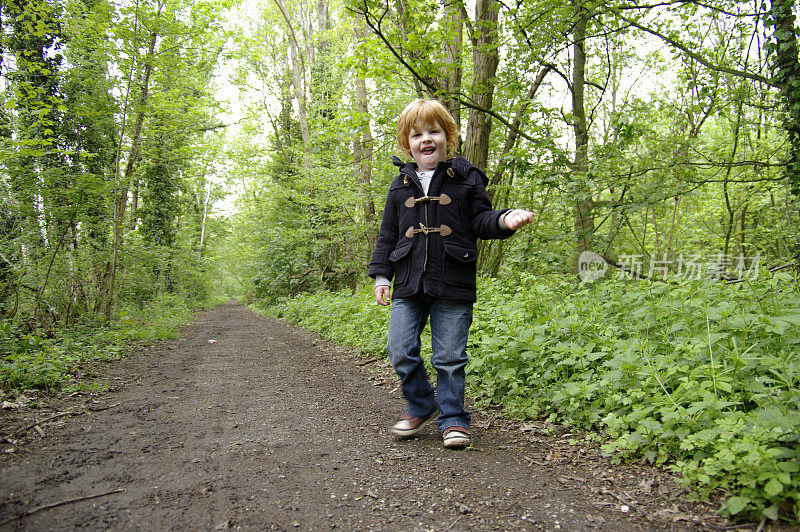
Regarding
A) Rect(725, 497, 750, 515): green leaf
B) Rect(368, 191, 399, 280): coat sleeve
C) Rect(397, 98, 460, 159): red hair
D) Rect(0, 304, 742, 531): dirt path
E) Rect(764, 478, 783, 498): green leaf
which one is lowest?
Rect(0, 304, 742, 531): dirt path

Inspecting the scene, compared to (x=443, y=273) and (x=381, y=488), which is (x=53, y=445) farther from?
(x=443, y=273)

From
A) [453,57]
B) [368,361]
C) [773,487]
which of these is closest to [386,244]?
[773,487]

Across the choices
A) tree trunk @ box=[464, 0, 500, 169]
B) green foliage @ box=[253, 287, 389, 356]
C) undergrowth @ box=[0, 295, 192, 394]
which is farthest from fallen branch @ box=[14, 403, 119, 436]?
tree trunk @ box=[464, 0, 500, 169]

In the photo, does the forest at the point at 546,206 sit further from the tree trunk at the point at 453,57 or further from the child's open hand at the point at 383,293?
the child's open hand at the point at 383,293

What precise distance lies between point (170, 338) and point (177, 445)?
654 centimetres

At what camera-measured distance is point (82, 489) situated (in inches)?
76.0

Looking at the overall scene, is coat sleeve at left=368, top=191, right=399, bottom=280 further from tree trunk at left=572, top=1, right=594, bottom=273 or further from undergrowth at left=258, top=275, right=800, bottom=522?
tree trunk at left=572, top=1, right=594, bottom=273

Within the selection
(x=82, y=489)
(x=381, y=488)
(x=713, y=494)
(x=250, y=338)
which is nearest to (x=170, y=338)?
(x=250, y=338)

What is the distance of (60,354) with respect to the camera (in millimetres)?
4621

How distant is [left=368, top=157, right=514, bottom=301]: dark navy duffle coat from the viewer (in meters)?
2.61

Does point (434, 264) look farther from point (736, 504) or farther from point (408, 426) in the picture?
point (736, 504)

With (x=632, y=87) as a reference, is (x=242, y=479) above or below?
below

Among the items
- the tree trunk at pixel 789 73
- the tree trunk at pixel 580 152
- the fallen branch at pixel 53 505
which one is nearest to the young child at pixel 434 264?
the fallen branch at pixel 53 505

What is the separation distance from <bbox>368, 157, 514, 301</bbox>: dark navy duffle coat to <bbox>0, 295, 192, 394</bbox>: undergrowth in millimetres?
3384
